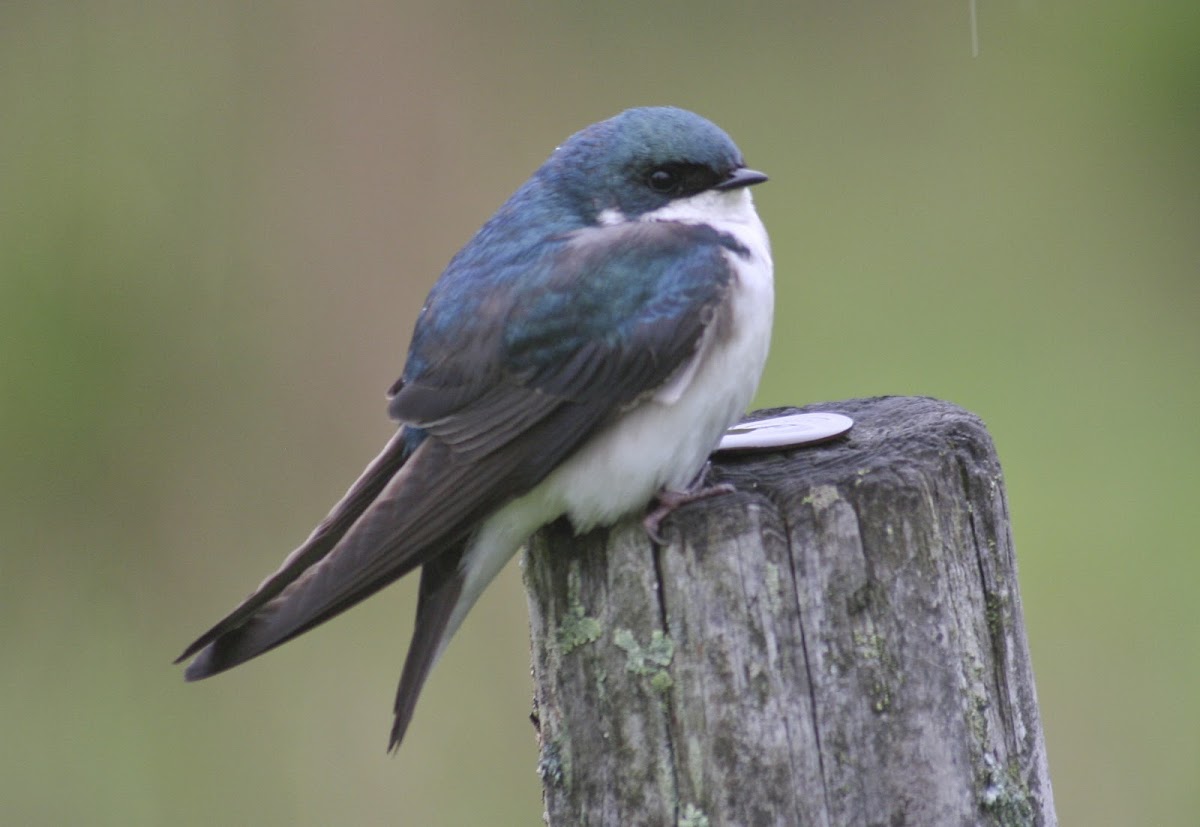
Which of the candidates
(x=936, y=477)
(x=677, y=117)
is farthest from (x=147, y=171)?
(x=936, y=477)

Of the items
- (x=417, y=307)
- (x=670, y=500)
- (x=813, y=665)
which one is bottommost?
(x=813, y=665)

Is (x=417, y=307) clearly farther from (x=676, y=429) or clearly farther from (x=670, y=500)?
(x=670, y=500)

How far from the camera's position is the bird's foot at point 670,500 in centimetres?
224

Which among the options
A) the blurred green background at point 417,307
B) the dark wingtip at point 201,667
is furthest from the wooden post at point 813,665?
the blurred green background at point 417,307

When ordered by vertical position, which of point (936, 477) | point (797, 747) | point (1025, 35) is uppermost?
point (1025, 35)

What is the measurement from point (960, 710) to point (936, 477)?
0.30 m

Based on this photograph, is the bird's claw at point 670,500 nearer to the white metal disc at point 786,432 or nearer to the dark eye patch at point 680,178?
the white metal disc at point 786,432

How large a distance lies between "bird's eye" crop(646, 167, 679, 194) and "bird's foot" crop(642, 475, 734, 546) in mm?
618

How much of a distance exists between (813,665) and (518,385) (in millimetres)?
660

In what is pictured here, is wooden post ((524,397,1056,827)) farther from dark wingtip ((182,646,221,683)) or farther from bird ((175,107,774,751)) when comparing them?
dark wingtip ((182,646,221,683))

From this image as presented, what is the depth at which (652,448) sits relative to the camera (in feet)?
8.11

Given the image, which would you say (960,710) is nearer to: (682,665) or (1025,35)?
(682,665)

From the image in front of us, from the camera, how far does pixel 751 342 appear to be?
2.57m

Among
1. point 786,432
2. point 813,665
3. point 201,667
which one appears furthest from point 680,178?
point 201,667
